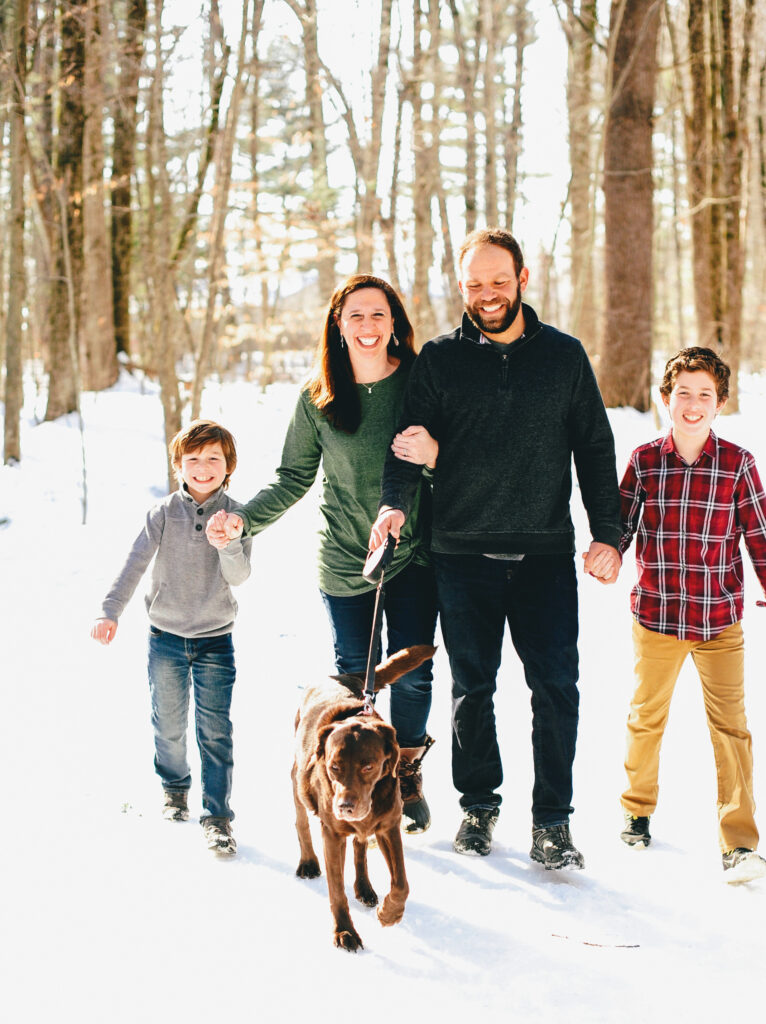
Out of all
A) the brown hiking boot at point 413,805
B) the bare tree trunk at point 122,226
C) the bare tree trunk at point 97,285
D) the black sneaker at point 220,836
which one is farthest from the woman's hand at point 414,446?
the bare tree trunk at point 122,226

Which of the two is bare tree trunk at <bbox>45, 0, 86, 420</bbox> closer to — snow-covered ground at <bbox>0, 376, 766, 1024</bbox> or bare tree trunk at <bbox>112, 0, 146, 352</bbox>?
bare tree trunk at <bbox>112, 0, 146, 352</bbox>

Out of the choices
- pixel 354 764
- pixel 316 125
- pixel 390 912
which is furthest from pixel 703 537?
pixel 316 125

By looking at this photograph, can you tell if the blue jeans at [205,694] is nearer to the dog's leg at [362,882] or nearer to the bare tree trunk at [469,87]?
the dog's leg at [362,882]

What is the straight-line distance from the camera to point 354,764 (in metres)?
2.68

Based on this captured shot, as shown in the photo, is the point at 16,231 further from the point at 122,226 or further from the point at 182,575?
the point at 122,226

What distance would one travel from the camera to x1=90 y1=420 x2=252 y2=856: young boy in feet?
11.8

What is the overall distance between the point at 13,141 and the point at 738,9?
10277 mm

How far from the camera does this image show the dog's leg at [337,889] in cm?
279

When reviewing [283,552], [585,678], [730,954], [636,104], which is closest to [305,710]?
[730,954]

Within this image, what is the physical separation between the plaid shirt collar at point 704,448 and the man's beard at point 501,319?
753mm

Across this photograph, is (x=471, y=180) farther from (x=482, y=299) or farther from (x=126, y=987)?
(x=126, y=987)

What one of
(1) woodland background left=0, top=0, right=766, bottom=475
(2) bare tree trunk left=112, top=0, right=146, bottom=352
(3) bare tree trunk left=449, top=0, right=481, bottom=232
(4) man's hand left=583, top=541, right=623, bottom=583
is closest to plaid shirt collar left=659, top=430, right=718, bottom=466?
(4) man's hand left=583, top=541, right=623, bottom=583

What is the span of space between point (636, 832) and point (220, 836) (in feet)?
5.06

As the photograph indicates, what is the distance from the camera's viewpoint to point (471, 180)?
64.6ft
